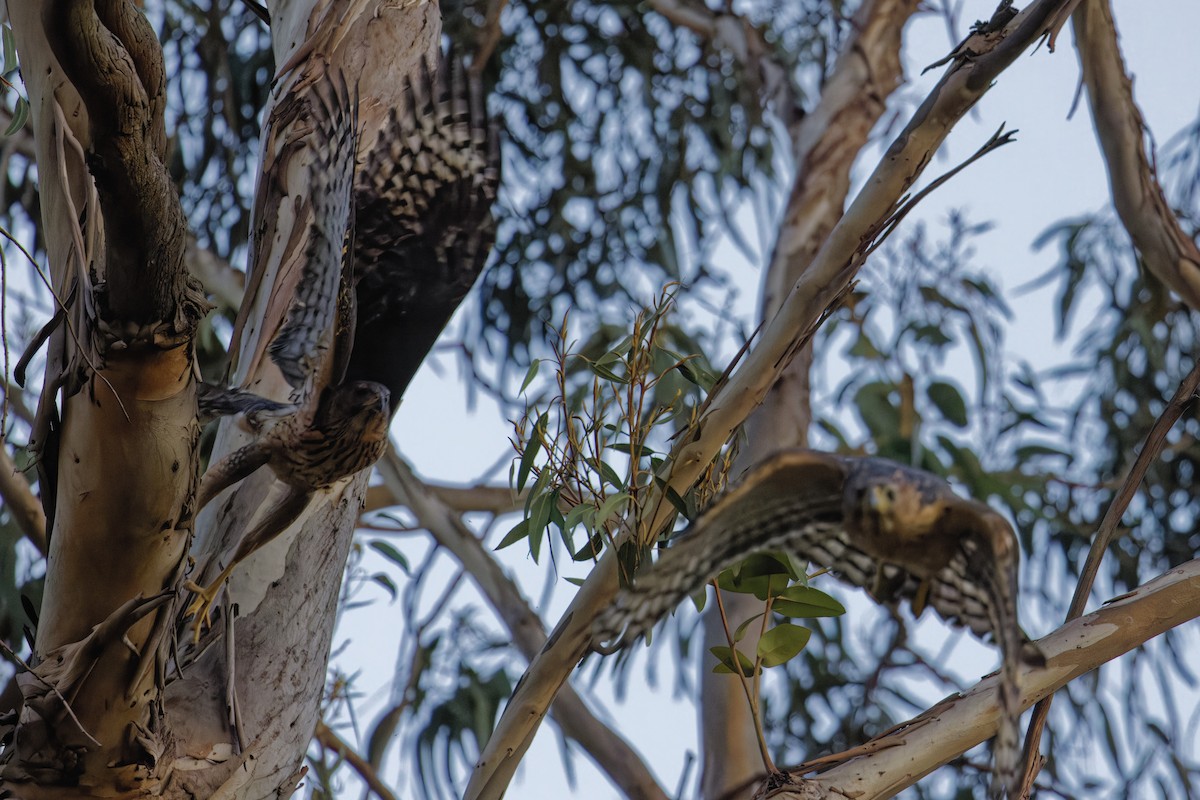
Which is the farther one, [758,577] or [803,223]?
[803,223]

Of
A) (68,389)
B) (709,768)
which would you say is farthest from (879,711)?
(68,389)

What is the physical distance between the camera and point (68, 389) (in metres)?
0.96

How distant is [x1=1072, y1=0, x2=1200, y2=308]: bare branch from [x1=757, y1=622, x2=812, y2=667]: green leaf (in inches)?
40.4

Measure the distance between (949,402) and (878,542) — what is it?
2.10 m

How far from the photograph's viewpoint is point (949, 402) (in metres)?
2.90

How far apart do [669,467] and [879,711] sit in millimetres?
2227

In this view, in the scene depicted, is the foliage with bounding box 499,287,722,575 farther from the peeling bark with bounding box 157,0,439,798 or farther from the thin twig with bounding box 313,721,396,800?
the thin twig with bounding box 313,721,396,800

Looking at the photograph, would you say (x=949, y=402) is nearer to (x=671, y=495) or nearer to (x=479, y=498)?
(x=479, y=498)

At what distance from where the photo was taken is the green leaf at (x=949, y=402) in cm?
287

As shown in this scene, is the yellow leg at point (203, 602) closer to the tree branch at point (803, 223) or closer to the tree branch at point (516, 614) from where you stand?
the tree branch at point (516, 614)

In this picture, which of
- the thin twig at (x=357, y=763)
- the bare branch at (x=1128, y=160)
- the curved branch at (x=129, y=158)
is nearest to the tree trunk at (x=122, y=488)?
the curved branch at (x=129, y=158)

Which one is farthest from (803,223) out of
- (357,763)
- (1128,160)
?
(357,763)

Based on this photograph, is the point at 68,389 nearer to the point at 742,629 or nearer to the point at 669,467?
the point at 669,467

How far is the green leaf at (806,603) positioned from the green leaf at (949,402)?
5.62ft
